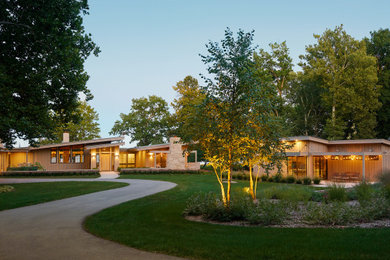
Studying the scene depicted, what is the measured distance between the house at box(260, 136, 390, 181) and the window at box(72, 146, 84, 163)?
822 inches

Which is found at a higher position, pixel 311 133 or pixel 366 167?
pixel 311 133

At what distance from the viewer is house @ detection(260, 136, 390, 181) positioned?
75.7 ft

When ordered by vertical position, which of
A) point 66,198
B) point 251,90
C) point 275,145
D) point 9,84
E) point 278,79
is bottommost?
point 66,198

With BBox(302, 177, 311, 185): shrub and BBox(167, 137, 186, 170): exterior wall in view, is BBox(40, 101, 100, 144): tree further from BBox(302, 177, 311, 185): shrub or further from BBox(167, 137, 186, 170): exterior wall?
BBox(302, 177, 311, 185): shrub

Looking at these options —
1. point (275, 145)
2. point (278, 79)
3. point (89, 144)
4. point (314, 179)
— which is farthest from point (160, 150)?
point (275, 145)

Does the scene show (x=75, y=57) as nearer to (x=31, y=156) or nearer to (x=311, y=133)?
(x=31, y=156)

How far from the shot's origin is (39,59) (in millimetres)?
12289

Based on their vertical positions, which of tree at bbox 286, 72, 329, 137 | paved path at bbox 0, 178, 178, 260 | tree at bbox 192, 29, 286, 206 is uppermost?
tree at bbox 286, 72, 329, 137

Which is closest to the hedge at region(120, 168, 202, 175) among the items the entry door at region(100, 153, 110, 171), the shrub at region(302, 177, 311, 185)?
the entry door at region(100, 153, 110, 171)

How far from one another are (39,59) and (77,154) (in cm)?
2276

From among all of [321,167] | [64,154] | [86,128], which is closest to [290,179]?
[321,167]

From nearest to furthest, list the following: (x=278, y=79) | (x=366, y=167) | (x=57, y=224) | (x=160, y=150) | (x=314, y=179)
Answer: (x=57, y=224)
(x=314, y=179)
(x=366, y=167)
(x=160, y=150)
(x=278, y=79)

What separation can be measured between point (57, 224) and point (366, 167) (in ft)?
75.1

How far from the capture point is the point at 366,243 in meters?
5.62
